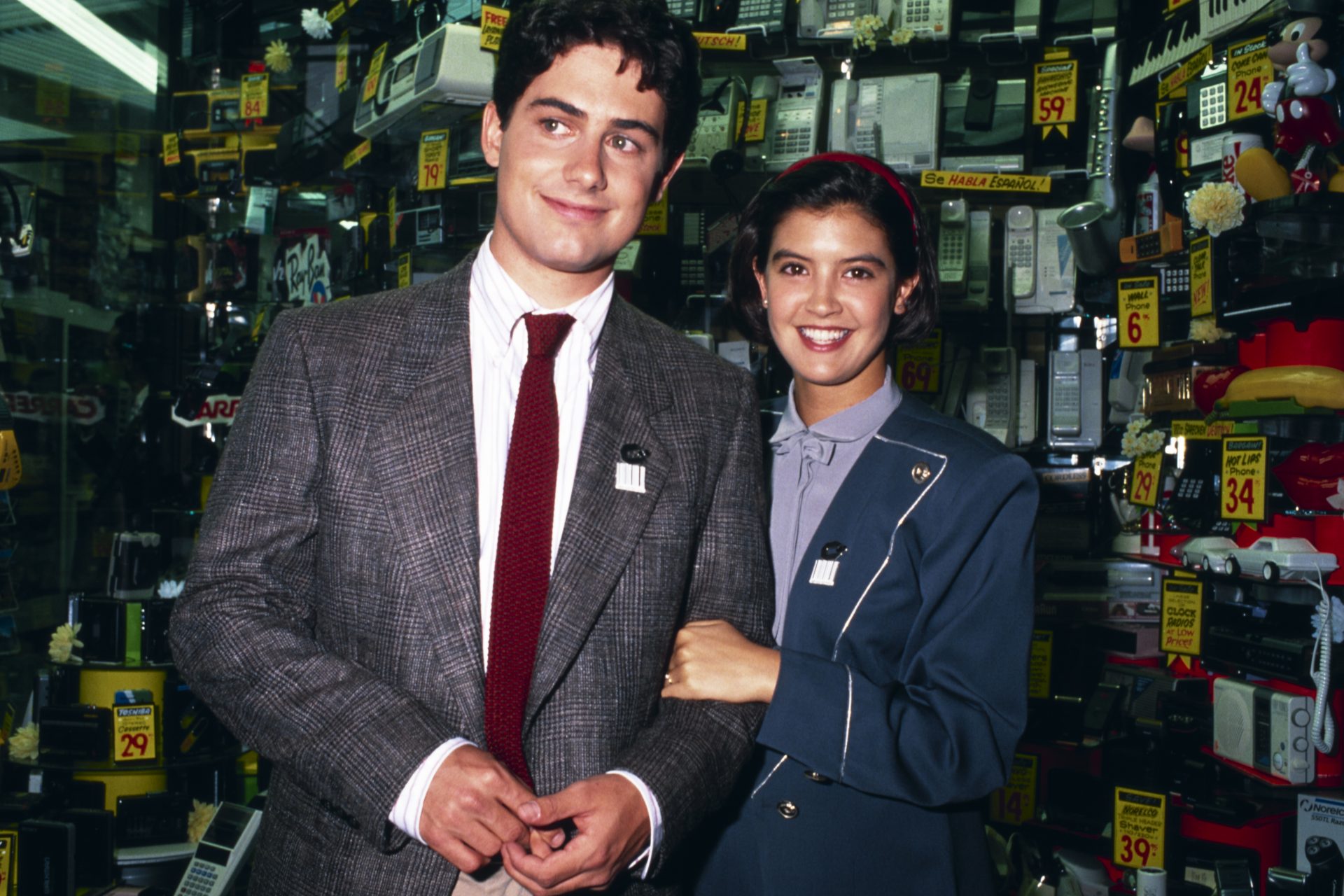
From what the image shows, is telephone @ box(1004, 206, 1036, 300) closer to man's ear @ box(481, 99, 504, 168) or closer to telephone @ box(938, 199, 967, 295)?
telephone @ box(938, 199, 967, 295)

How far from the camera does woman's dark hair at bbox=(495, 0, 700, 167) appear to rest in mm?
1509

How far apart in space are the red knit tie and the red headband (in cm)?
68

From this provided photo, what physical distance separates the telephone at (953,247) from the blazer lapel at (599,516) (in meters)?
2.37

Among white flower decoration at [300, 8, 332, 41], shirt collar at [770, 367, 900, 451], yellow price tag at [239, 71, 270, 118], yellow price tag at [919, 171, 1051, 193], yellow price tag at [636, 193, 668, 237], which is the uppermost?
white flower decoration at [300, 8, 332, 41]

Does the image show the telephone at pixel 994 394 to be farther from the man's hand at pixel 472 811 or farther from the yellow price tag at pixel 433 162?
the man's hand at pixel 472 811

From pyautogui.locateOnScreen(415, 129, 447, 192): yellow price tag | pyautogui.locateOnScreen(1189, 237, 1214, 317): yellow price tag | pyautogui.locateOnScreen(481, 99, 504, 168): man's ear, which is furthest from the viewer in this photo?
pyautogui.locateOnScreen(415, 129, 447, 192): yellow price tag

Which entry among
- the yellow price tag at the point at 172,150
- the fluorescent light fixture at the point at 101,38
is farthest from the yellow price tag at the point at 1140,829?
the fluorescent light fixture at the point at 101,38

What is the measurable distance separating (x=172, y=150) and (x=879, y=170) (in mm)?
4195

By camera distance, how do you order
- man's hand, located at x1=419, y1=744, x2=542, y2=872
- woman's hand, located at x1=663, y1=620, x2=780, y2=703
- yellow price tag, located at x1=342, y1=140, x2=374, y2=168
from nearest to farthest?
man's hand, located at x1=419, y1=744, x2=542, y2=872 < woman's hand, located at x1=663, y1=620, x2=780, y2=703 < yellow price tag, located at x1=342, y1=140, x2=374, y2=168

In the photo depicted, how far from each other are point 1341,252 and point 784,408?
1398mm

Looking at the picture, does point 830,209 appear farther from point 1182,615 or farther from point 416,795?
point 1182,615

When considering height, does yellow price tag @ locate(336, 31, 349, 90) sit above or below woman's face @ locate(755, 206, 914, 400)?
above

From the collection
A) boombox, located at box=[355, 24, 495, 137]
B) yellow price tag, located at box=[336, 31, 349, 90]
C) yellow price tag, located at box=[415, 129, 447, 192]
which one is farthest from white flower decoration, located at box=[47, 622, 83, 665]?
yellow price tag, located at box=[336, 31, 349, 90]

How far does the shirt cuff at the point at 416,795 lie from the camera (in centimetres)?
117
